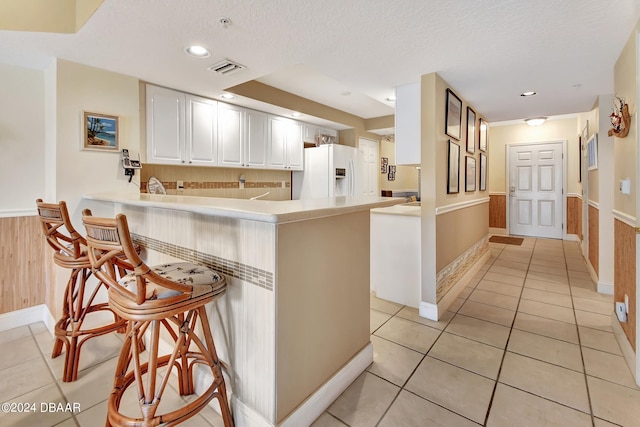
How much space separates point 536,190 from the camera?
6.11 meters

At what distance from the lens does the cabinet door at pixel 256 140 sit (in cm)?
388

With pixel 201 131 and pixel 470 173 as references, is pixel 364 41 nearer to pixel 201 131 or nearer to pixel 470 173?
pixel 201 131

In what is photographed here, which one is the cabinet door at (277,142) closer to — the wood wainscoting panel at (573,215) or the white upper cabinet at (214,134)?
the white upper cabinet at (214,134)

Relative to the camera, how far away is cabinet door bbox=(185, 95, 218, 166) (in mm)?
3215

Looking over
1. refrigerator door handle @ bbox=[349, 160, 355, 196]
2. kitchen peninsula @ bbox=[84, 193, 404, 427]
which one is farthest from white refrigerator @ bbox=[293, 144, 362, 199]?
kitchen peninsula @ bbox=[84, 193, 404, 427]

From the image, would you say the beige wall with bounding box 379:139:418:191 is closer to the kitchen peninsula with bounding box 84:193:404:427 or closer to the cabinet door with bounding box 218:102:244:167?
the cabinet door with bounding box 218:102:244:167

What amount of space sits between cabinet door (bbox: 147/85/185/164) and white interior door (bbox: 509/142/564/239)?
6407mm

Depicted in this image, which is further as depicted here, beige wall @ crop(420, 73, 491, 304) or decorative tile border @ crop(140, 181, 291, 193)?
decorative tile border @ crop(140, 181, 291, 193)

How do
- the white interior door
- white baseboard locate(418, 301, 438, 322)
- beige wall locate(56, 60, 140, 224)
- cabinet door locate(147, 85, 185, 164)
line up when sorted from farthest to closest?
the white interior door < cabinet door locate(147, 85, 185, 164) < white baseboard locate(418, 301, 438, 322) < beige wall locate(56, 60, 140, 224)

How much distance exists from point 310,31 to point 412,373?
2303 millimetres

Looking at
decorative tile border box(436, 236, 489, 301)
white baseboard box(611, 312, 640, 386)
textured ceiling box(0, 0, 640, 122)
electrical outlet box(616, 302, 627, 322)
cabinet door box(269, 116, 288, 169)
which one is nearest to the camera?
textured ceiling box(0, 0, 640, 122)

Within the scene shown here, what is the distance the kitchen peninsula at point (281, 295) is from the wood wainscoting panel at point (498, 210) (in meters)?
5.87

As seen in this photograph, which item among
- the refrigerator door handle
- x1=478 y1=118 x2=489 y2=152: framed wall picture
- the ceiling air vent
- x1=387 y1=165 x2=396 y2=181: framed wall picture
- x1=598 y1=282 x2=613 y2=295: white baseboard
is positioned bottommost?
x1=598 y1=282 x2=613 y2=295: white baseboard

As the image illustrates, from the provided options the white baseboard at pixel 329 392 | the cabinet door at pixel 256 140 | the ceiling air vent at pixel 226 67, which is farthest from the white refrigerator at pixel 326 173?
the white baseboard at pixel 329 392
